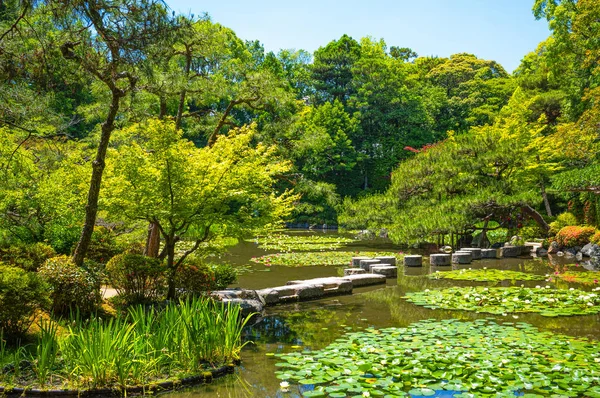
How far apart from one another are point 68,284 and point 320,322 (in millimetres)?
4152

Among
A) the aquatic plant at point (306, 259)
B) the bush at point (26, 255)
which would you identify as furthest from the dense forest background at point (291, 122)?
the aquatic plant at point (306, 259)

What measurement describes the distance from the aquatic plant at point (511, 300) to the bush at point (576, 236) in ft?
29.6

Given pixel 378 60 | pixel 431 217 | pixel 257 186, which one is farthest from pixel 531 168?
pixel 378 60

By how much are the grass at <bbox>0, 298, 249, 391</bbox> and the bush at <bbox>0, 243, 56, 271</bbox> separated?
2.45 m

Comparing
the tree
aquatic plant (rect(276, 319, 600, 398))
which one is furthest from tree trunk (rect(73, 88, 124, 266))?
aquatic plant (rect(276, 319, 600, 398))

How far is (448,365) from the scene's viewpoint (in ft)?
19.0

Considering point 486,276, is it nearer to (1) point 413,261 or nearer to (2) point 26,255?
(1) point 413,261

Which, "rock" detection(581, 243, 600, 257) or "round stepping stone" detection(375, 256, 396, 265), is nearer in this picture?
"round stepping stone" detection(375, 256, 396, 265)

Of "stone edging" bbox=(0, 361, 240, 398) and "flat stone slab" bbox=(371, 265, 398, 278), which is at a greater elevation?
"flat stone slab" bbox=(371, 265, 398, 278)

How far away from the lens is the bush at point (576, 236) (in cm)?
1858

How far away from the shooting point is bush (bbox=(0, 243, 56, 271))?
26.7ft

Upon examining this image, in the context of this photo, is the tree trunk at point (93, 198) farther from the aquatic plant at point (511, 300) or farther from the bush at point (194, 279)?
the aquatic plant at point (511, 300)

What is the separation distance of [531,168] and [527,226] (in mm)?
3553

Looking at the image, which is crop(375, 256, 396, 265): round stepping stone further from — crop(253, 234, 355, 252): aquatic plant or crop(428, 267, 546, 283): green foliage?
crop(253, 234, 355, 252): aquatic plant
